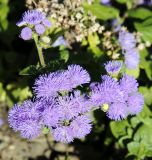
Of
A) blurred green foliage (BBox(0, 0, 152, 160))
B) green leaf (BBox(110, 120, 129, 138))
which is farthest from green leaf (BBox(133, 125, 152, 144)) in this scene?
green leaf (BBox(110, 120, 129, 138))

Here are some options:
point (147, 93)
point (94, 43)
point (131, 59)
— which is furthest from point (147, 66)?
point (94, 43)

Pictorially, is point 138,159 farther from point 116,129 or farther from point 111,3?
point 111,3

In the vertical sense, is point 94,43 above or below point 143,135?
above

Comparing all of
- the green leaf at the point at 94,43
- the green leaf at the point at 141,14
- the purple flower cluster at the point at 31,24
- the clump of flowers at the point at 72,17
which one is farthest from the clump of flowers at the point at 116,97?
the green leaf at the point at 141,14

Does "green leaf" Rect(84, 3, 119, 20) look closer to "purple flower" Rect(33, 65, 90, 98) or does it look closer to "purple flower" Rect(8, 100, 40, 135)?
"purple flower" Rect(33, 65, 90, 98)

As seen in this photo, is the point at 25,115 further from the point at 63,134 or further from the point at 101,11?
the point at 101,11

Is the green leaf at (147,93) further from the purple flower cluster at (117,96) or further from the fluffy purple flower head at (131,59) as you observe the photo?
the purple flower cluster at (117,96)
